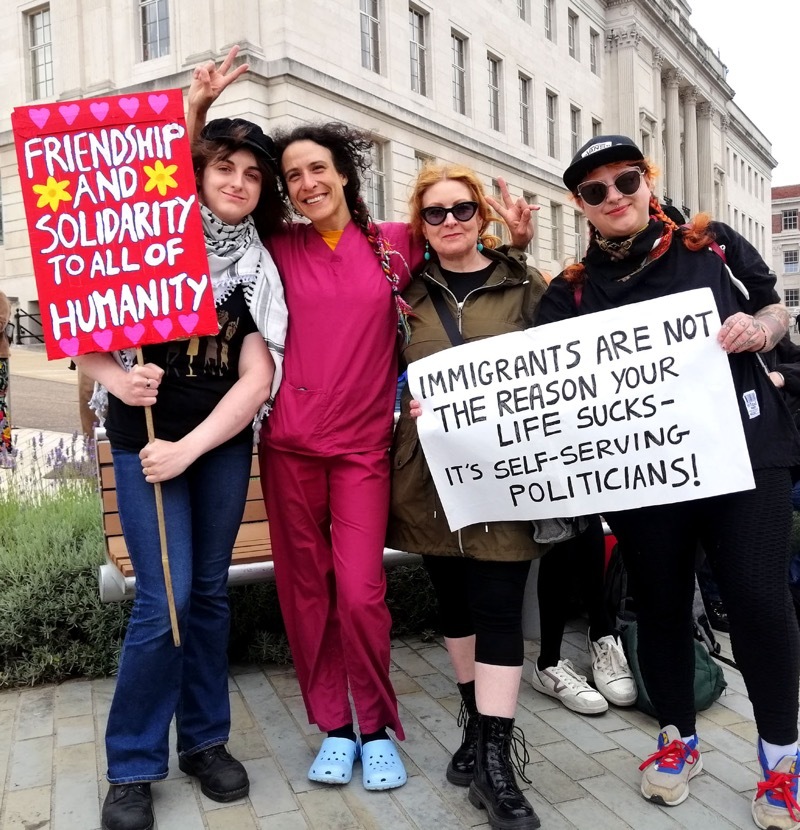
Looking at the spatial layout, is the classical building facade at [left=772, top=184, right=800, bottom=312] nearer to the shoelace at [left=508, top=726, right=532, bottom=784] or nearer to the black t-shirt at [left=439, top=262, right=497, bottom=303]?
the black t-shirt at [left=439, top=262, right=497, bottom=303]

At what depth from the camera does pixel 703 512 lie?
8.54ft

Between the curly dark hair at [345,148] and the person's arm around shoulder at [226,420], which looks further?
the curly dark hair at [345,148]

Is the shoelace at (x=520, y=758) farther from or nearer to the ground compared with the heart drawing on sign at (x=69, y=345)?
nearer to the ground

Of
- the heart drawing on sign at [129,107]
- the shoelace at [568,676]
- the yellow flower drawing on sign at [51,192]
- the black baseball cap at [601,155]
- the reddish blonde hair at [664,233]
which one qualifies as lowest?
the shoelace at [568,676]

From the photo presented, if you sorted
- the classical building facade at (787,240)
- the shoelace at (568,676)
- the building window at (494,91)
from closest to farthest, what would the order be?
the shoelace at (568,676) < the building window at (494,91) < the classical building facade at (787,240)

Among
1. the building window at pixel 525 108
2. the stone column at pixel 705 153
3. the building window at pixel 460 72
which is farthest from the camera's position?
the stone column at pixel 705 153

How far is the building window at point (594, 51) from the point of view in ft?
121

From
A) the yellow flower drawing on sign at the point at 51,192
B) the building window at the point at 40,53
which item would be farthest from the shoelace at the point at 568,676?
the building window at the point at 40,53

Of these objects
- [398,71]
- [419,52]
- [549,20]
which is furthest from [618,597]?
[549,20]

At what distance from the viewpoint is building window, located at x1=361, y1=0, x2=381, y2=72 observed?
24.0 m

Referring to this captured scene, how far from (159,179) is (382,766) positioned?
1978mm

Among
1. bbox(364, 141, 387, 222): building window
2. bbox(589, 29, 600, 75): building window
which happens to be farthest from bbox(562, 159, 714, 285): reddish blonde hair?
bbox(589, 29, 600, 75): building window

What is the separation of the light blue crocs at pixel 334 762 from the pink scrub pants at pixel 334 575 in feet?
0.20

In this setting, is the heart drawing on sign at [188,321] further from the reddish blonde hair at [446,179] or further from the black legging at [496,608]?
the black legging at [496,608]
